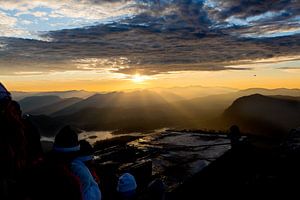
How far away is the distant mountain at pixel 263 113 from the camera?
8731 cm

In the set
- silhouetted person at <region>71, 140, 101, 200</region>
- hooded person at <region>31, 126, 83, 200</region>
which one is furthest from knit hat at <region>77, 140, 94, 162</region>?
hooded person at <region>31, 126, 83, 200</region>

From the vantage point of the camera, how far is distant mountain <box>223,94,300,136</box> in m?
87.3

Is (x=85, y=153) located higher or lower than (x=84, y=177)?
higher

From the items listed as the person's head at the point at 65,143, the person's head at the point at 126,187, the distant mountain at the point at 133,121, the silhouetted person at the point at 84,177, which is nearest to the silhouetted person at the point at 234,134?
the person's head at the point at 126,187

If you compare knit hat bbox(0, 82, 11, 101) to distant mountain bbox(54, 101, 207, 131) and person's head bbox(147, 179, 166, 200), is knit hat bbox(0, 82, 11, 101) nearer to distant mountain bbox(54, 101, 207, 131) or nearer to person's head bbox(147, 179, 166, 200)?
person's head bbox(147, 179, 166, 200)

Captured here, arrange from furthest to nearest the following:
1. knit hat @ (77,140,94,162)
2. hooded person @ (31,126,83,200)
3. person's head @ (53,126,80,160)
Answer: knit hat @ (77,140,94,162) < person's head @ (53,126,80,160) < hooded person @ (31,126,83,200)

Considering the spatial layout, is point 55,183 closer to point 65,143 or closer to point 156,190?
point 65,143

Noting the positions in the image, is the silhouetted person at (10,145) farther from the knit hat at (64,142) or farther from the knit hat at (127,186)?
the knit hat at (127,186)

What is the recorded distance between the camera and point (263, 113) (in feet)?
337

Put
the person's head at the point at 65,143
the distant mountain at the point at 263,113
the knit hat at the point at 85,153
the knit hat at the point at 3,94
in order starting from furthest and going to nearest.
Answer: the distant mountain at the point at 263,113
the knit hat at the point at 3,94
the knit hat at the point at 85,153
the person's head at the point at 65,143

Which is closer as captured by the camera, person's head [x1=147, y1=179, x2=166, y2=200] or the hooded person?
the hooded person

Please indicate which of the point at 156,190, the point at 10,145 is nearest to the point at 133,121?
the point at 156,190

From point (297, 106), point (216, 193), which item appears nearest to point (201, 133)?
point (216, 193)

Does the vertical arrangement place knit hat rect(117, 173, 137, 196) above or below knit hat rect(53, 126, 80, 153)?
below
